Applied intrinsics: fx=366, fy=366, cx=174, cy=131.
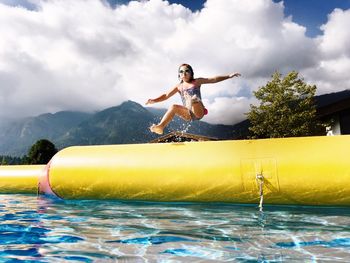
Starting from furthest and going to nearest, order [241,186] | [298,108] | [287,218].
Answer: [298,108]
[241,186]
[287,218]

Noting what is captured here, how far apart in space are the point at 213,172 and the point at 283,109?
752 inches

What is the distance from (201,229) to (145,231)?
0.52 metres

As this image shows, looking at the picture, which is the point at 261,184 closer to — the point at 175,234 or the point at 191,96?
the point at 175,234

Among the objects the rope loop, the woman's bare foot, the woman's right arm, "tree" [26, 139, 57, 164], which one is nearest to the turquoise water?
the rope loop

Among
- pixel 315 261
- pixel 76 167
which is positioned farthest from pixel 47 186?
pixel 315 261

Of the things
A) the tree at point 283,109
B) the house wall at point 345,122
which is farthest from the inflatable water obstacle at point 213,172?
the tree at point 283,109

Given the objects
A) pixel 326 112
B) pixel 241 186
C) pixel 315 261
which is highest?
pixel 326 112

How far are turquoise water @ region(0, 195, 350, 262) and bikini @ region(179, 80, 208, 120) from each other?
203 cm

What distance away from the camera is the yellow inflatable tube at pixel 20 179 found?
6.50 m

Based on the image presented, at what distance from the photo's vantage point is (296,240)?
2.94 meters

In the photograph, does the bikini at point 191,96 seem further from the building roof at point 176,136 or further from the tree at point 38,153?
the tree at point 38,153

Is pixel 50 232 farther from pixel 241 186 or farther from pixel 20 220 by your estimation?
pixel 241 186

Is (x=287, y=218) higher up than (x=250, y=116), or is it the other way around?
(x=250, y=116)

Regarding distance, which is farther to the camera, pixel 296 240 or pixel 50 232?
pixel 50 232
